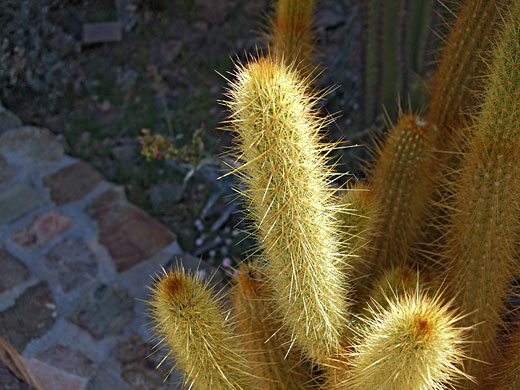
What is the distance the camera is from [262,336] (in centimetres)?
131

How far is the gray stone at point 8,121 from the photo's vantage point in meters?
3.25

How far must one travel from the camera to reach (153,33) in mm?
3879

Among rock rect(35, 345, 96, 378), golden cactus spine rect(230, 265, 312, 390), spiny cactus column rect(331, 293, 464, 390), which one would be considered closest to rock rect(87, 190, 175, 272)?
rock rect(35, 345, 96, 378)

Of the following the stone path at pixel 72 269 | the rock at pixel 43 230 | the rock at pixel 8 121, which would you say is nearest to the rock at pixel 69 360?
the stone path at pixel 72 269

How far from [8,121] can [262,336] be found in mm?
2813

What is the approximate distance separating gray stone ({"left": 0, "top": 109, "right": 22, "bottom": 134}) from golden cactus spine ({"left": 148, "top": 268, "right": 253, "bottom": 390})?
2732 millimetres

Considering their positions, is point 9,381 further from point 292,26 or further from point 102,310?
point 292,26

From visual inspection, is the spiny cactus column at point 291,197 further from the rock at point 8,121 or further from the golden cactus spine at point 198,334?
the rock at point 8,121

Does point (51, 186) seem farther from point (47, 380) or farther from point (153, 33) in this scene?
point (153, 33)

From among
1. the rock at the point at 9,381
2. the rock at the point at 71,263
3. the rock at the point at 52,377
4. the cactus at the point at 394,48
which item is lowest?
the rock at the point at 9,381

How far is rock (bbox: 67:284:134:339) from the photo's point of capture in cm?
216

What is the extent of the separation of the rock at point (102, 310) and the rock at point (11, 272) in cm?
33

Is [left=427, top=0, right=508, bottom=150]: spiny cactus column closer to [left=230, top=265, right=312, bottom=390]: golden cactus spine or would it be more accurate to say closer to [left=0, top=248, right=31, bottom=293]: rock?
[left=230, top=265, right=312, bottom=390]: golden cactus spine

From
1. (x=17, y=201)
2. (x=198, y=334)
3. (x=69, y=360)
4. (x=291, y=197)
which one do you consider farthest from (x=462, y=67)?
(x=17, y=201)
